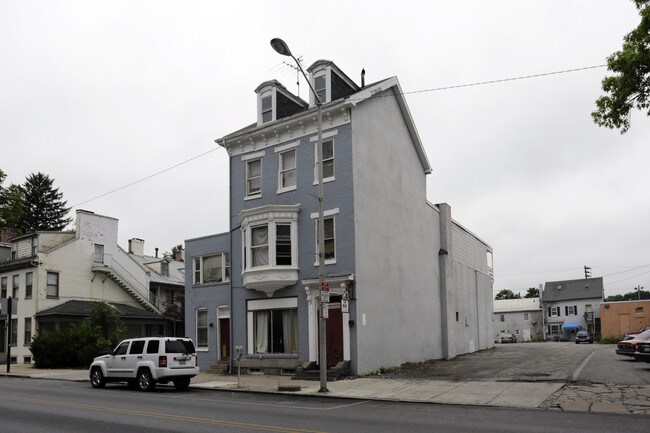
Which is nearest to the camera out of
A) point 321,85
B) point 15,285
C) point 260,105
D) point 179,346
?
point 179,346

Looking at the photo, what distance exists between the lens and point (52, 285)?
40.7m

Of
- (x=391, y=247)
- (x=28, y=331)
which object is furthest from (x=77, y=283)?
(x=391, y=247)

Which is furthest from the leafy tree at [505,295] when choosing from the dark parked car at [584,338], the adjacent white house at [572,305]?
the dark parked car at [584,338]

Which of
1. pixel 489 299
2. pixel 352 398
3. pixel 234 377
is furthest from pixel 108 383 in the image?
pixel 489 299

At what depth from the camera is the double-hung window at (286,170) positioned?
2627cm

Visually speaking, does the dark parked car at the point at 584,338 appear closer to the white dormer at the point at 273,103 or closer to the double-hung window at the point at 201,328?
the double-hung window at the point at 201,328

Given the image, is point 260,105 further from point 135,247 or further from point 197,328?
point 135,247

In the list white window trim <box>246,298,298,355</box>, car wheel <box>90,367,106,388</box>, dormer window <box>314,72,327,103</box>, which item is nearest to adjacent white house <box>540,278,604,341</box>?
white window trim <box>246,298,298,355</box>

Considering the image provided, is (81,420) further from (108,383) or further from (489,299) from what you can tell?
(489,299)

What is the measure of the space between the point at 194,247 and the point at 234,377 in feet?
25.6

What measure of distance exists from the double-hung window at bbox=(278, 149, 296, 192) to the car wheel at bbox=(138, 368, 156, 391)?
9.88m

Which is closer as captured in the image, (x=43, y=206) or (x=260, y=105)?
(x=260, y=105)

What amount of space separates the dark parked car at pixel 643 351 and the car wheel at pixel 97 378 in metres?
20.5

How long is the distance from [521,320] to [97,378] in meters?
75.6
